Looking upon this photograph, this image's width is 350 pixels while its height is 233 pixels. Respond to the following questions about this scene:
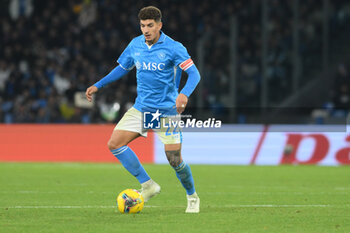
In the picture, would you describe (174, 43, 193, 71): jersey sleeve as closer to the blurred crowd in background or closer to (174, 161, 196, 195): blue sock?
(174, 161, 196, 195): blue sock

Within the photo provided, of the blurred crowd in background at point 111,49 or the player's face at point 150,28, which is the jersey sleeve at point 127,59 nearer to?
the player's face at point 150,28

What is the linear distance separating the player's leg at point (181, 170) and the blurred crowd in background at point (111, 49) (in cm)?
1202

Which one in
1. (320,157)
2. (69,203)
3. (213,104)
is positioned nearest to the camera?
(69,203)

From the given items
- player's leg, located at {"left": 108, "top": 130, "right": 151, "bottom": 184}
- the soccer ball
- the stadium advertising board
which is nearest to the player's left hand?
player's leg, located at {"left": 108, "top": 130, "right": 151, "bottom": 184}

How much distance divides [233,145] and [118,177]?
4.88 metres

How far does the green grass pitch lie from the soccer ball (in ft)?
0.36

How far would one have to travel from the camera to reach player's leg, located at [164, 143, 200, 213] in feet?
28.2

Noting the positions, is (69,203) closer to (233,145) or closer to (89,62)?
(233,145)

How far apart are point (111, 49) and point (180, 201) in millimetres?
14286

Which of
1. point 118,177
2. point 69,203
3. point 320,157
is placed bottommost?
point 320,157

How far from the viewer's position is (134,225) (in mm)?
7559

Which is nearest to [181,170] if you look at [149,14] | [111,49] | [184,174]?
[184,174]

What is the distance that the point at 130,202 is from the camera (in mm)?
8547

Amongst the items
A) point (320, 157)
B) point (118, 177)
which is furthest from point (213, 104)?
point (118, 177)
